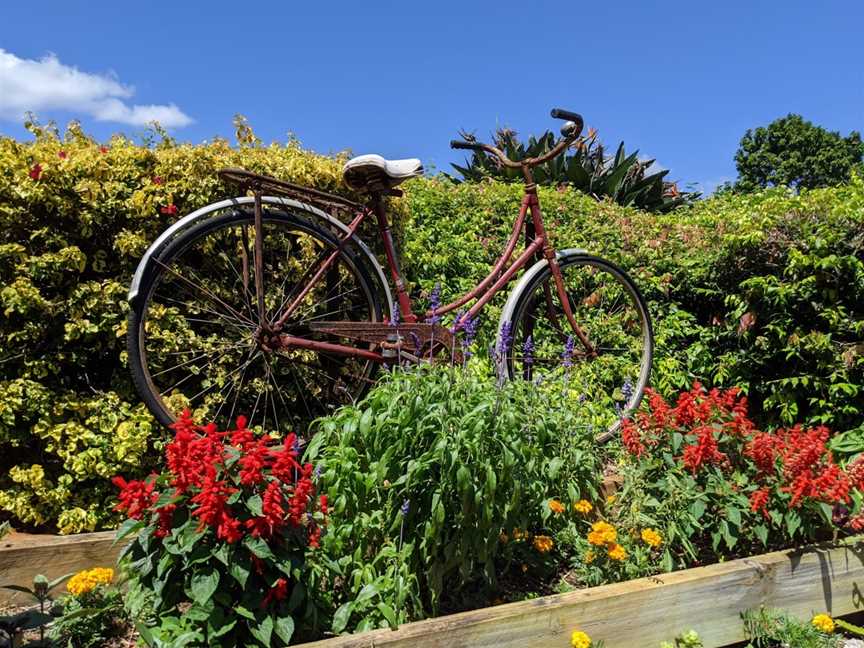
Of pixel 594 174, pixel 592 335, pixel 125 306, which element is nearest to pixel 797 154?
pixel 594 174

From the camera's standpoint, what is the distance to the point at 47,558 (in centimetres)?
219

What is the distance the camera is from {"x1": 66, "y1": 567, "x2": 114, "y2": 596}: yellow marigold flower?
76.7 inches

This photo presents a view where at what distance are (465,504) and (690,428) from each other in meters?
1.13

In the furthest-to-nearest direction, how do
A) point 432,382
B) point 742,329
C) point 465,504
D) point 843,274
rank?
point 742,329, point 843,274, point 432,382, point 465,504

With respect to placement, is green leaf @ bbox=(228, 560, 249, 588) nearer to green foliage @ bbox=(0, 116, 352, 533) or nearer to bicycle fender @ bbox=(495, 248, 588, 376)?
green foliage @ bbox=(0, 116, 352, 533)

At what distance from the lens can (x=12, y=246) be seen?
104 inches

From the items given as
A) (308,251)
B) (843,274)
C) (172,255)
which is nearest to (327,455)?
(172,255)

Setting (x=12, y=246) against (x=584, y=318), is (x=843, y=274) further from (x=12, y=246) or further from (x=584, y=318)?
(x=12, y=246)

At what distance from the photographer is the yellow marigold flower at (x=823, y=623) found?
219 centimetres

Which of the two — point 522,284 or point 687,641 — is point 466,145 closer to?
point 522,284

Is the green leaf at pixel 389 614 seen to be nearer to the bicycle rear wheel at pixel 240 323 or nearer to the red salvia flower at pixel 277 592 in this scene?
the red salvia flower at pixel 277 592

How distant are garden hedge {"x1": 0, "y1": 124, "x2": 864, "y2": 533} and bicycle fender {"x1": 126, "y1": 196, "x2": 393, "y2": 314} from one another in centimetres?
23

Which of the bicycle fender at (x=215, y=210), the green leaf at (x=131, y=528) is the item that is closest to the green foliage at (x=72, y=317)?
the bicycle fender at (x=215, y=210)

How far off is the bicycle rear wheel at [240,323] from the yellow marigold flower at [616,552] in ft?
3.86
